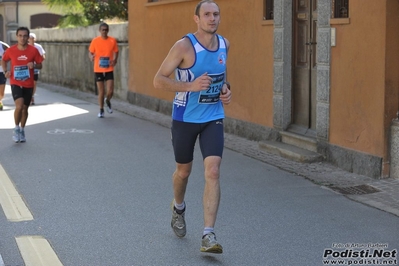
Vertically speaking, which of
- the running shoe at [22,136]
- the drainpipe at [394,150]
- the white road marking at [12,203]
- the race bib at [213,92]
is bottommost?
the white road marking at [12,203]

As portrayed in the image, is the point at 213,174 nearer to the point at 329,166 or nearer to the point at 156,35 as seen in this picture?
the point at 329,166

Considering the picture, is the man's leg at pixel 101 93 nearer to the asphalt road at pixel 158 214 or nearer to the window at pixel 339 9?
the asphalt road at pixel 158 214

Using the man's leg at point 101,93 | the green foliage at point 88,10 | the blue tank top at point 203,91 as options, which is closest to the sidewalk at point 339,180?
the blue tank top at point 203,91

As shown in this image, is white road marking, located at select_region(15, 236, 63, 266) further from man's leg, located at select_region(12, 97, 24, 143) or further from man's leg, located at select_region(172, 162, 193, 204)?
man's leg, located at select_region(12, 97, 24, 143)

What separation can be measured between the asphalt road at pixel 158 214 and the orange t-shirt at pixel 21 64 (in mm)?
986

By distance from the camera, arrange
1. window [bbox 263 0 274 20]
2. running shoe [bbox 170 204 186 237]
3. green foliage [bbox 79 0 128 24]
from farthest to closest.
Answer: green foliage [bbox 79 0 128 24] → window [bbox 263 0 274 20] → running shoe [bbox 170 204 186 237]

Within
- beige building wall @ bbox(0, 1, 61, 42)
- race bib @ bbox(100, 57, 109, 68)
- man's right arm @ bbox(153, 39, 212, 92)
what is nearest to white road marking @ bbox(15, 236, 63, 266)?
man's right arm @ bbox(153, 39, 212, 92)

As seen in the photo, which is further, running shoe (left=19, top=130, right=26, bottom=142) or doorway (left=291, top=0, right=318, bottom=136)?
running shoe (left=19, top=130, right=26, bottom=142)

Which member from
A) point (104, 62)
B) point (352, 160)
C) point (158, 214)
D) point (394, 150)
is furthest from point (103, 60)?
point (158, 214)

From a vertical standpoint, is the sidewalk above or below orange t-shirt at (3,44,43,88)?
below

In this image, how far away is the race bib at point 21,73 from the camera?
13.0 m

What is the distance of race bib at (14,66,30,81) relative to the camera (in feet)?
42.5

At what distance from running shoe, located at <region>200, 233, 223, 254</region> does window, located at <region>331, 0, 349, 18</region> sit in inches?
194

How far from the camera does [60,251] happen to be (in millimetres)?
6590
